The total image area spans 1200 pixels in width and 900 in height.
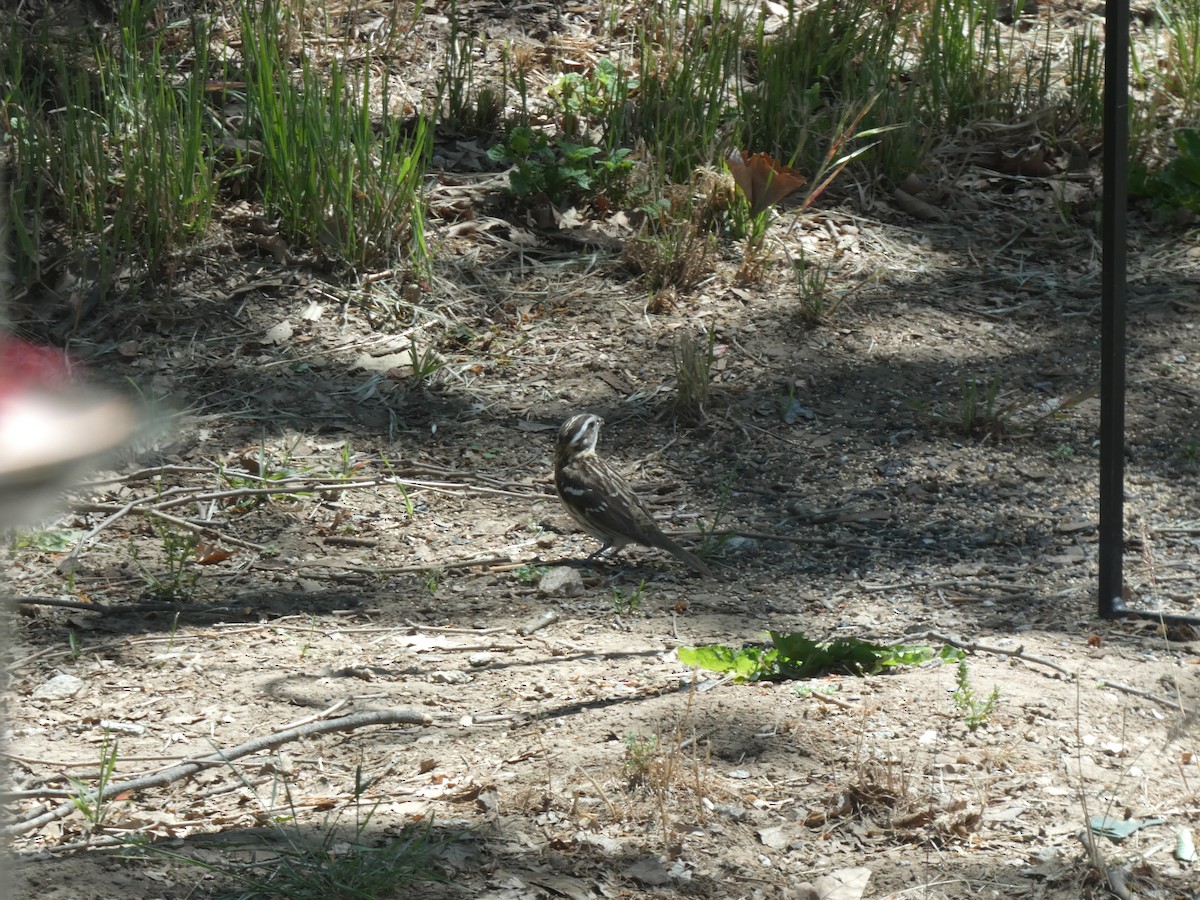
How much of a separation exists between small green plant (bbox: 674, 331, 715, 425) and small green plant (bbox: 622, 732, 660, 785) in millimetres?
2720

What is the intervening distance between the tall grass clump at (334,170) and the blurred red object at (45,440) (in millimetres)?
5274

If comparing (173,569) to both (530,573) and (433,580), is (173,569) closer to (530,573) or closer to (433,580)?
(433,580)

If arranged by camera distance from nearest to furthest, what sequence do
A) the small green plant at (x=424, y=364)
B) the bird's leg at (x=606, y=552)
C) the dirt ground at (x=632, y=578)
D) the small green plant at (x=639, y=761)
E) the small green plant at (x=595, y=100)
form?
1. the dirt ground at (x=632, y=578)
2. the small green plant at (x=639, y=761)
3. the bird's leg at (x=606, y=552)
4. the small green plant at (x=424, y=364)
5. the small green plant at (x=595, y=100)

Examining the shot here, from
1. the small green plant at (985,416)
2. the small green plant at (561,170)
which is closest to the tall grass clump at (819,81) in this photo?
the small green plant at (561,170)

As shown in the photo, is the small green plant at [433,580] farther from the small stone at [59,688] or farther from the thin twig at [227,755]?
the small stone at [59,688]

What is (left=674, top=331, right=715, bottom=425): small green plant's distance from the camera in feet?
18.8

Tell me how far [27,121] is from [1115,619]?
17.9 ft

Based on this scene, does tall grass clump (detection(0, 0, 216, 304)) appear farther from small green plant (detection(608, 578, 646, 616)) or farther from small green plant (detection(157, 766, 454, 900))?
small green plant (detection(157, 766, 454, 900))

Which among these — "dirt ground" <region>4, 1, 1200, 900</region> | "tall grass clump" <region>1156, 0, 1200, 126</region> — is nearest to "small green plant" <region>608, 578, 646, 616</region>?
"dirt ground" <region>4, 1, 1200, 900</region>

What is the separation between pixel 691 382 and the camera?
572 cm

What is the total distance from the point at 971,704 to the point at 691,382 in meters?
2.61

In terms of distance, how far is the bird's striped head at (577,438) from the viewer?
5.04 meters

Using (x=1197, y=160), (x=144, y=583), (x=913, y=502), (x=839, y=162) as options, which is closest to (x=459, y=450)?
(x=144, y=583)

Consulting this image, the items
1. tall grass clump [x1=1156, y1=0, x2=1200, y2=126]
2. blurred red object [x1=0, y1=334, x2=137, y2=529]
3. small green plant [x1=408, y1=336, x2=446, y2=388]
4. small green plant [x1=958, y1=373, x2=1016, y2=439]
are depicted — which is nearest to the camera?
blurred red object [x1=0, y1=334, x2=137, y2=529]
